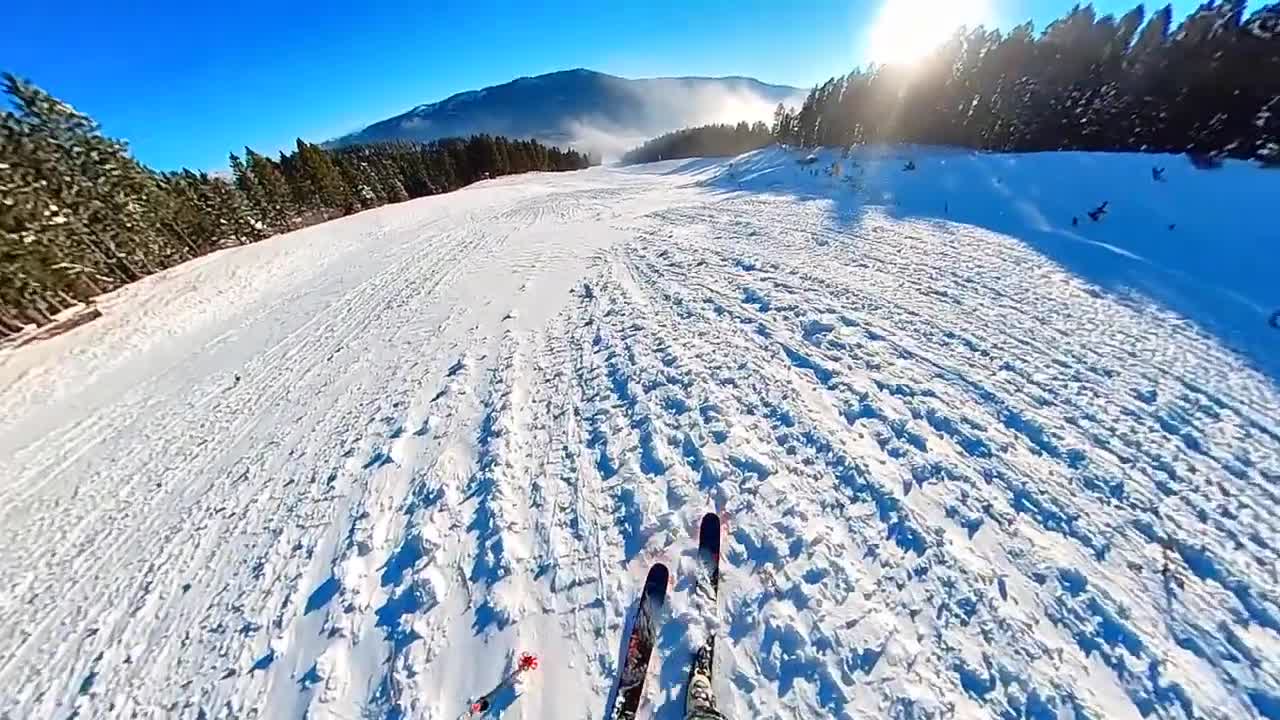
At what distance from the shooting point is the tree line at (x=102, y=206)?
20.3 meters

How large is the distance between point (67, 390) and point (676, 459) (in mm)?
19971

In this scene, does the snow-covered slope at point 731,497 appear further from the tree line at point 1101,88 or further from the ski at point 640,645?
the tree line at point 1101,88

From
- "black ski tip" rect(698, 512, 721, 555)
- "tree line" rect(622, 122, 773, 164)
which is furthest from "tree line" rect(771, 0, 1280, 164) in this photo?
"tree line" rect(622, 122, 773, 164)

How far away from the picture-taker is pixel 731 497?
527 centimetres

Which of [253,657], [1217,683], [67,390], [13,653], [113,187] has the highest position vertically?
[113,187]

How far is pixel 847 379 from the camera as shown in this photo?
704cm

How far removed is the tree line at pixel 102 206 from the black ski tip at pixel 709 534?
30444 mm

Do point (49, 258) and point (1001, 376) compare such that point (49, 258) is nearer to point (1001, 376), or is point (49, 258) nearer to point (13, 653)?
point (13, 653)

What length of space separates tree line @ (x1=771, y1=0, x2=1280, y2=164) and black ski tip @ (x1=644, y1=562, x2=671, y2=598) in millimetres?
24871

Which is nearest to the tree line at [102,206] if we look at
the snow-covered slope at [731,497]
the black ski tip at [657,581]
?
the snow-covered slope at [731,497]

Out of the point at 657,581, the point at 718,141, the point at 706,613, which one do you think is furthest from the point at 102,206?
the point at 718,141

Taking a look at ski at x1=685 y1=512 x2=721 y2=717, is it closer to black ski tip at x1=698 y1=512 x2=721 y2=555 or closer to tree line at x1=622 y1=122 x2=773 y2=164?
black ski tip at x1=698 y1=512 x2=721 y2=555

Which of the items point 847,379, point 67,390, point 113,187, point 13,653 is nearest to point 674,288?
point 847,379

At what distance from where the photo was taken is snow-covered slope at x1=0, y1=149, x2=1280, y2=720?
12.2ft
